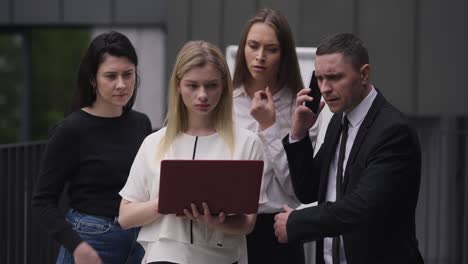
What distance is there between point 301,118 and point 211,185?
59cm

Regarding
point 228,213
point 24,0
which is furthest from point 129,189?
point 24,0

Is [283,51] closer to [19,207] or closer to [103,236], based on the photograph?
[103,236]

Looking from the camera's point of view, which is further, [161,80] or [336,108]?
[161,80]

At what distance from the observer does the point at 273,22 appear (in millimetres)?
3848

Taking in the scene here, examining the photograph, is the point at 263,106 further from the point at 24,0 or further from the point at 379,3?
the point at 24,0

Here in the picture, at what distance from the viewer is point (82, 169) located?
3645mm

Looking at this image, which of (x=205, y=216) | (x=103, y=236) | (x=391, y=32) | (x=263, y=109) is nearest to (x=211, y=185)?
(x=205, y=216)

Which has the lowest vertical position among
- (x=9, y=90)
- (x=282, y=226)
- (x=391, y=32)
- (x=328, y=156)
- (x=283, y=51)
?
(x=282, y=226)

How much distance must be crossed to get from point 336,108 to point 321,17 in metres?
3.86

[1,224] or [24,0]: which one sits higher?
[24,0]

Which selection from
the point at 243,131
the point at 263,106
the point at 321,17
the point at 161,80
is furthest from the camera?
the point at 161,80

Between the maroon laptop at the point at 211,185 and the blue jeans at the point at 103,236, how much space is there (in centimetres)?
63

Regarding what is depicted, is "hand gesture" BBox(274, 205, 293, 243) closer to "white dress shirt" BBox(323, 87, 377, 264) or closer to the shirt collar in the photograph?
"white dress shirt" BBox(323, 87, 377, 264)

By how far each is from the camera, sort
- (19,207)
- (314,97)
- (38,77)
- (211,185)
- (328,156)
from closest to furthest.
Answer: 1. (211,185)
2. (328,156)
3. (314,97)
4. (19,207)
5. (38,77)
